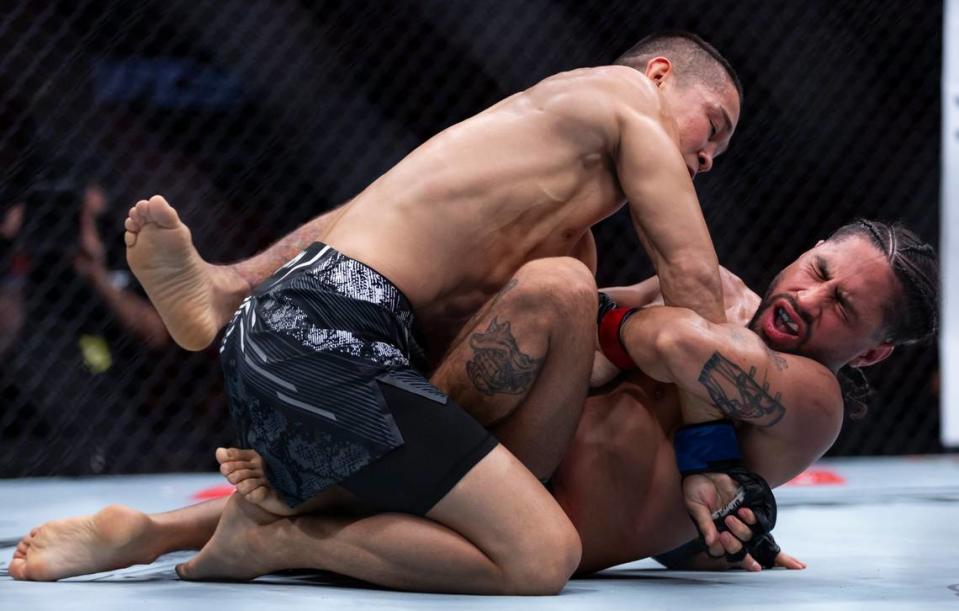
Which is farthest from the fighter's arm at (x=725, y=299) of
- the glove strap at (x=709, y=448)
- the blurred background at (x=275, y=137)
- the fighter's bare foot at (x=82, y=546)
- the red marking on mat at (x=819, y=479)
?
the blurred background at (x=275, y=137)

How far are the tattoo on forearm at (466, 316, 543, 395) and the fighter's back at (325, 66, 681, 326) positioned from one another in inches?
3.8

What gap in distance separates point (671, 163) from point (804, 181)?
223 centimetres

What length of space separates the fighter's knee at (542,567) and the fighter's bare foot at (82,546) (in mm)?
503

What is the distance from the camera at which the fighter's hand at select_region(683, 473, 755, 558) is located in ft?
4.96

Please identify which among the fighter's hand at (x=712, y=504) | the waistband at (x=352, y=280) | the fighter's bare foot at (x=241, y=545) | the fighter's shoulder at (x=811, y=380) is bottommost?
the fighter's bare foot at (x=241, y=545)

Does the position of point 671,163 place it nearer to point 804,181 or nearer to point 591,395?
point 591,395

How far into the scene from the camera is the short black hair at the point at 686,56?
6.02 ft

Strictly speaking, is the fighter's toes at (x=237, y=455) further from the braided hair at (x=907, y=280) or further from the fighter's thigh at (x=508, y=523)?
the braided hair at (x=907, y=280)

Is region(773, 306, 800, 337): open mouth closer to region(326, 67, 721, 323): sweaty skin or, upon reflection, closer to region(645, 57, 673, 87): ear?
region(326, 67, 721, 323): sweaty skin

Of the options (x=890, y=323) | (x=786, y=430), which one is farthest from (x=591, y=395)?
(x=890, y=323)

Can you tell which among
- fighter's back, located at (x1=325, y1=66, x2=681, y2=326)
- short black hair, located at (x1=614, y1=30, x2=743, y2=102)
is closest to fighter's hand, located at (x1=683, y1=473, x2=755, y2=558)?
fighter's back, located at (x1=325, y1=66, x2=681, y2=326)

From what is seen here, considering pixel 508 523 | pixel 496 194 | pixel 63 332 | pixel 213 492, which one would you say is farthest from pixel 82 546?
pixel 63 332

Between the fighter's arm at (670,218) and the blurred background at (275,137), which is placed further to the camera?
the blurred background at (275,137)

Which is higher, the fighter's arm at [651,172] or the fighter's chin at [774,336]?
the fighter's arm at [651,172]
